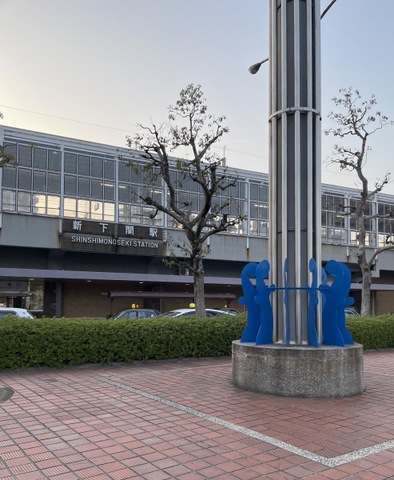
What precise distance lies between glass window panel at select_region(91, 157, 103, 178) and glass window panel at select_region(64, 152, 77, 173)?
1138 millimetres

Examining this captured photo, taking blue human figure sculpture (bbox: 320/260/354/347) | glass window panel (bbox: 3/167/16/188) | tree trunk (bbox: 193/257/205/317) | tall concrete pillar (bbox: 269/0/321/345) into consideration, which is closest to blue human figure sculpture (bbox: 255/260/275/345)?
tall concrete pillar (bbox: 269/0/321/345)

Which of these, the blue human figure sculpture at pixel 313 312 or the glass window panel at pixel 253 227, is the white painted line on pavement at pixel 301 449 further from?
the glass window panel at pixel 253 227

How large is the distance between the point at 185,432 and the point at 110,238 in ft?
88.0

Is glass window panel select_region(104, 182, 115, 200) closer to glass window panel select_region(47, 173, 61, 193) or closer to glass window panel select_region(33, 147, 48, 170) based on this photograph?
glass window panel select_region(47, 173, 61, 193)

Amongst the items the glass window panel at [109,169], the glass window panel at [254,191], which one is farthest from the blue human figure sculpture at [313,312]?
the glass window panel at [254,191]

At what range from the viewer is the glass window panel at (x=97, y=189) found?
32.1 m

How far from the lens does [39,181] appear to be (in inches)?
1200

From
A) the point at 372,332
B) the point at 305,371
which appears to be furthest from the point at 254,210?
the point at 305,371

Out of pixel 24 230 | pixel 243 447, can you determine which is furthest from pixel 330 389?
pixel 24 230

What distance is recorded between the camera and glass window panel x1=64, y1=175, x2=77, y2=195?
103ft

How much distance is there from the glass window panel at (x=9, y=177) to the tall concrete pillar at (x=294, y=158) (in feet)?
78.9

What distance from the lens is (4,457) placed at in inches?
183

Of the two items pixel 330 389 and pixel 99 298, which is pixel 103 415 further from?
pixel 99 298

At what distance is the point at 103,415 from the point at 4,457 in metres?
1.66
